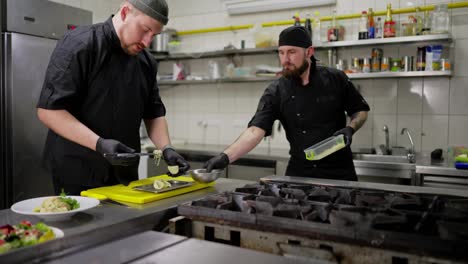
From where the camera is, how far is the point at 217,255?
1187 mm

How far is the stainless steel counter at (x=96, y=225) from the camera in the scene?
3.84ft

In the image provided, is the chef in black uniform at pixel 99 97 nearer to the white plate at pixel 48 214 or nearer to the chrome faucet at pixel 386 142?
the white plate at pixel 48 214

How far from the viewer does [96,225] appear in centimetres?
139

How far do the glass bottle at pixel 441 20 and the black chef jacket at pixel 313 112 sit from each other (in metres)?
1.33

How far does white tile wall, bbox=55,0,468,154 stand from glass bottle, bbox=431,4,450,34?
19 cm

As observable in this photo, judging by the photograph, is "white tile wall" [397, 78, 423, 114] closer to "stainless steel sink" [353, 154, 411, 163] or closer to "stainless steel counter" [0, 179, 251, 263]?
"stainless steel sink" [353, 154, 411, 163]

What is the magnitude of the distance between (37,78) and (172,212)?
8.05 ft

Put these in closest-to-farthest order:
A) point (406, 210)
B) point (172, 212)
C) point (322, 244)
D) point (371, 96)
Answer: point (322, 244) → point (406, 210) → point (172, 212) → point (371, 96)

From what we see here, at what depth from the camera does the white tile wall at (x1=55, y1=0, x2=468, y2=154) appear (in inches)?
151

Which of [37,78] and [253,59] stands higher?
[253,59]

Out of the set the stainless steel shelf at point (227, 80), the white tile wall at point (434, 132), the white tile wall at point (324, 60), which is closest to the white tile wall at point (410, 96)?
the white tile wall at point (324, 60)

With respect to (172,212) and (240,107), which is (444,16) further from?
(172,212)

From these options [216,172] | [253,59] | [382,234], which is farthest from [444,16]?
[382,234]

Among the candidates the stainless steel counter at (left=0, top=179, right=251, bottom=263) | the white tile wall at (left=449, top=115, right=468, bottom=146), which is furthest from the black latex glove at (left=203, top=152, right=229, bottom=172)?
the white tile wall at (left=449, top=115, right=468, bottom=146)
